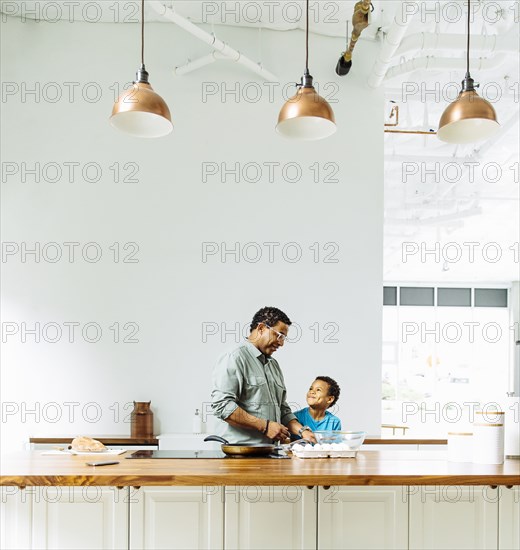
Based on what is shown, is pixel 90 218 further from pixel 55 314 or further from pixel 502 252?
pixel 502 252

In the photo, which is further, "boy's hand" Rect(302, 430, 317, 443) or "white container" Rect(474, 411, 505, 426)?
"boy's hand" Rect(302, 430, 317, 443)

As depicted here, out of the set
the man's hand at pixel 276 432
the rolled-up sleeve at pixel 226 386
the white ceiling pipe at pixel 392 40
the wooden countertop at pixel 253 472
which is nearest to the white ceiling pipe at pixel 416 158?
the white ceiling pipe at pixel 392 40

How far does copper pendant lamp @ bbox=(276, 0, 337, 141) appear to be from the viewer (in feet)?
10.1

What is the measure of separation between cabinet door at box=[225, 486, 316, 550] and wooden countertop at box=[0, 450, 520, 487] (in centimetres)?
10

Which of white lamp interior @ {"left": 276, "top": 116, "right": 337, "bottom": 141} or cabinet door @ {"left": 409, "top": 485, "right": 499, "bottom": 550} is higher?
white lamp interior @ {"left": 276, "top": 116, "right": 337, "bottom": 141}

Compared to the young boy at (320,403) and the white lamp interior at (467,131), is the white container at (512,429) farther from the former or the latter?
the white lamp interior at (467,131)

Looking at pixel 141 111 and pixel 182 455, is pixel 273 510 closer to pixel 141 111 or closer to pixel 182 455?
pixel 182 455

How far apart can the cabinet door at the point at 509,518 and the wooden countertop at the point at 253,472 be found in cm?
11

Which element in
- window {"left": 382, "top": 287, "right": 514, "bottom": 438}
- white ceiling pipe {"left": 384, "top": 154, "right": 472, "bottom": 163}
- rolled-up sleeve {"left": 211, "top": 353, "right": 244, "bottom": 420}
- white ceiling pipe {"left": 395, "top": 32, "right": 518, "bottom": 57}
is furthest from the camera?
window {"left": 382, "top": 287, "right": 514, "bottom": 438}

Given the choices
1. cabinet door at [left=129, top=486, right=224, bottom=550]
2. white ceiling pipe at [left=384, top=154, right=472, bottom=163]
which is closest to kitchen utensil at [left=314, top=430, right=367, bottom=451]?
cabinet door at [left=129, top=486, right=224, bottom=550]

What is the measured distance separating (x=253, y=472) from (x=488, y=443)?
3.25ft

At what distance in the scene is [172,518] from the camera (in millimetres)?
2639

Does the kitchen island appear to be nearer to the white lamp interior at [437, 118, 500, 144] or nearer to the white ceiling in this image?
the white lamp interior at [437, 118, 500, 144]

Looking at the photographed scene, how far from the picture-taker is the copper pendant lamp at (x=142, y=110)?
3027 millimetres
